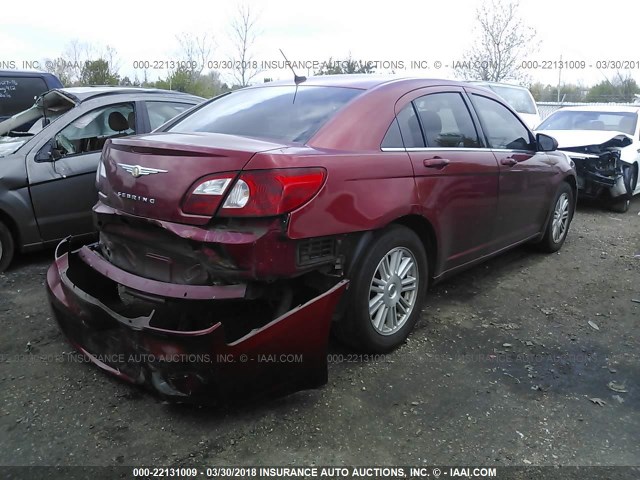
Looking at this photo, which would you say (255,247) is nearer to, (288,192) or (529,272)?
(288,192)

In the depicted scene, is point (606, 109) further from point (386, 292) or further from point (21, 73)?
point (21, 73)

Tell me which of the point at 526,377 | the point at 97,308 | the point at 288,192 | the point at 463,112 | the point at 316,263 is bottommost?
the point at 526,377

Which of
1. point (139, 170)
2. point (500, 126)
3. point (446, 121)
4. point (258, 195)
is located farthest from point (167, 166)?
point (500, 126)

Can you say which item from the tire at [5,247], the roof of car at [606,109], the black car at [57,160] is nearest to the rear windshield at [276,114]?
the black car at [57,160]

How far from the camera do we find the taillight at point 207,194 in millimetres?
2553

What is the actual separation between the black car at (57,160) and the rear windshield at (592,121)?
23.1ft

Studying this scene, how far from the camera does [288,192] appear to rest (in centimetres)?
258

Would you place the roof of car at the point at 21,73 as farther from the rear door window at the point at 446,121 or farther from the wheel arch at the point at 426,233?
the wheel arch at the point at 426,233

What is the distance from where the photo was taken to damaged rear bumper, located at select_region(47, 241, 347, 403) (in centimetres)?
240

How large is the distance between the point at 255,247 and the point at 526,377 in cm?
A: 177

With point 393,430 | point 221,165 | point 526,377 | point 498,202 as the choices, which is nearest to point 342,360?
point 393,430

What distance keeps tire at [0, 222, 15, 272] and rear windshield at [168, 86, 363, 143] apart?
206 centimetres

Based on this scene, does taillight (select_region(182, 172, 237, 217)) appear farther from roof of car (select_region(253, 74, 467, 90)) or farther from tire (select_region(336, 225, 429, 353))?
roof of car (select_region(253, 74, 467, 90))

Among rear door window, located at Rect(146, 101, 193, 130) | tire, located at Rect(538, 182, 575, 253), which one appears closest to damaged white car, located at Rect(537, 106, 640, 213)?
tire, located at Rect(538, 182, 575, 253)
